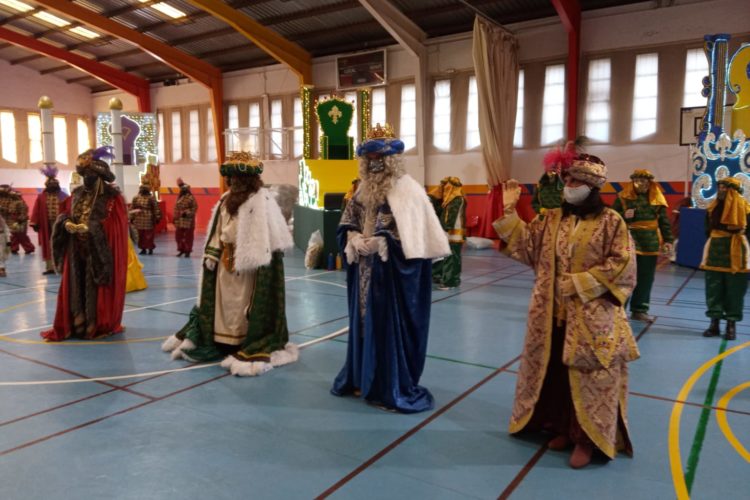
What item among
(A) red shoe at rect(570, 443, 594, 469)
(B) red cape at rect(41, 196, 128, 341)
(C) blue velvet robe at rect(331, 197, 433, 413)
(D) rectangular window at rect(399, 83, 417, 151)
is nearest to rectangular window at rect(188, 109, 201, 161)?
(D) rectangular window at rect(399, 83, 417, 151)

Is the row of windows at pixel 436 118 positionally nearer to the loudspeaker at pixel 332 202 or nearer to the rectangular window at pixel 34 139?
the rectangular window at pixel 34 139

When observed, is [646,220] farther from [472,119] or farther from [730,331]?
[472,119]

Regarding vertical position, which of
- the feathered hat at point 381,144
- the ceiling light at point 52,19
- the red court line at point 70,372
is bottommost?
the red court line at point 70,372

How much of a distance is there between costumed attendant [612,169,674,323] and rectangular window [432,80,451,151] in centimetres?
1003

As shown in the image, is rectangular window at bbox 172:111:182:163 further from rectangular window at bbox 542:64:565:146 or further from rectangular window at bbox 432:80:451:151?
rectangular window at bbox 542:64:565:146

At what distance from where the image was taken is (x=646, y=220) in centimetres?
612

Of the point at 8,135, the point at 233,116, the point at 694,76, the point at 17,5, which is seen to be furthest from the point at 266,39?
the point at 8,135

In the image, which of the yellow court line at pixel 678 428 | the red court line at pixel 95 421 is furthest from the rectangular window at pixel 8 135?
the yellow court line at pixel 678 428

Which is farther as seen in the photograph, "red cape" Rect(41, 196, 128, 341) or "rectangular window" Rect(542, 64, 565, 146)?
"rectangular window" Rect(542, 64, 565, 146)

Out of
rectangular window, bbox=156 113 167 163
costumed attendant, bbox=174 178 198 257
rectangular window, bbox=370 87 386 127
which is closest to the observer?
costumed attendant, bbox=174 178 198 257

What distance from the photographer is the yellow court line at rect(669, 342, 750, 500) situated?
9.04 feet

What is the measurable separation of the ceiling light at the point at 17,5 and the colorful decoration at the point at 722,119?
62.6ft

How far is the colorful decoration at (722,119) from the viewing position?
9219 mm

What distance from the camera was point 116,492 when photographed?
2.70 metres
